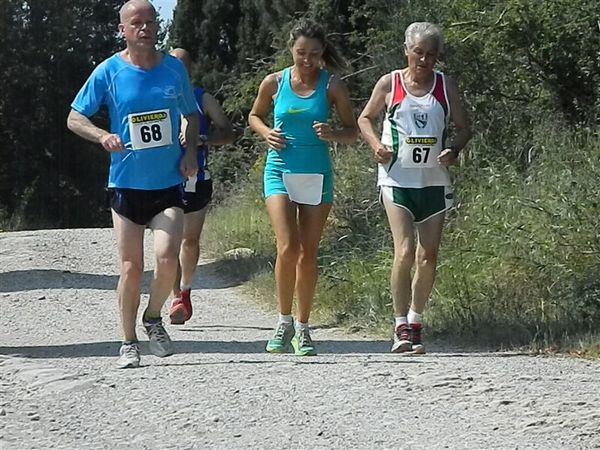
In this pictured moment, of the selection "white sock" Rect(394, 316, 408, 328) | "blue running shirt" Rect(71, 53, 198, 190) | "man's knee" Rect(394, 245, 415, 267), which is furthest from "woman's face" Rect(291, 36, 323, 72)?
"white sock" Rect(394, 316, 408, 328)

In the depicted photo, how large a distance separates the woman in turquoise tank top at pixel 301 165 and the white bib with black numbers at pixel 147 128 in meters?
0.81

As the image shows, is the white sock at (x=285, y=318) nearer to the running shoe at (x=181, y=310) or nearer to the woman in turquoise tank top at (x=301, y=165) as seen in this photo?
the woman in turquoise tank top at (x=301, y=165)

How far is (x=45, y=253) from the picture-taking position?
1662 centimetres

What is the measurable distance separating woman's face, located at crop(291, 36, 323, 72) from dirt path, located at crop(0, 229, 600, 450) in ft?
6.18

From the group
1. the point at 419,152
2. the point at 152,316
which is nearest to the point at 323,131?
the point at 419,152

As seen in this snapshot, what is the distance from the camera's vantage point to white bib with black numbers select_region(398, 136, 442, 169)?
25.9 feet

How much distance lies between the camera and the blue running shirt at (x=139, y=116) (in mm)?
7438

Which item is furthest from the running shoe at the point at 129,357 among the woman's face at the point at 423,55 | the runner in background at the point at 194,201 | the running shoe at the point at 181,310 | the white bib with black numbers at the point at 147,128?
the woman's face at the point at 423,55

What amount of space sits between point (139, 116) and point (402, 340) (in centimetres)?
223

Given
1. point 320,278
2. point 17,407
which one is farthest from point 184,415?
point 320,278

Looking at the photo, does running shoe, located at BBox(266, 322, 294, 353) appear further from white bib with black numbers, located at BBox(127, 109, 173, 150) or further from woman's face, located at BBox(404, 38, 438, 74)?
woman's face, located at BBox(404, 38, 438, 74)

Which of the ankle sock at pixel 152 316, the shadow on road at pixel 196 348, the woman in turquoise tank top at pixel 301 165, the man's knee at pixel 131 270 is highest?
the woman in turquoise tank top at pixel 301 165

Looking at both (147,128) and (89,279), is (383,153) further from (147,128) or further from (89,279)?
(89,279)

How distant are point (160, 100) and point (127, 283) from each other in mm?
1132
